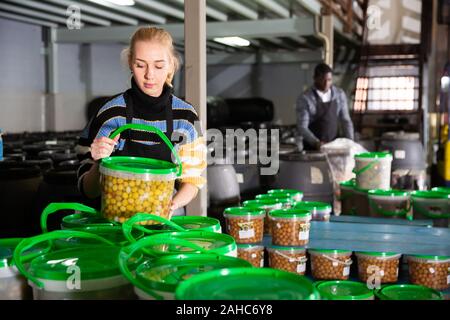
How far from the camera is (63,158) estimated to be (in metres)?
4.98

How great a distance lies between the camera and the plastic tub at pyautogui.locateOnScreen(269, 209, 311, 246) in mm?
2785

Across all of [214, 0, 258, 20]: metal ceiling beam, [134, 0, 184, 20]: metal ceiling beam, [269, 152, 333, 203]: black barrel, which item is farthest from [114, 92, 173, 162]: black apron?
[214, 0, 258, 20]: metal ceiling beam

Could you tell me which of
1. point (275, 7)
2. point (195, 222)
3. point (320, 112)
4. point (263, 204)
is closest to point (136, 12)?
point (275, 7)

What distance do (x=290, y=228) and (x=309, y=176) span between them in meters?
1.66

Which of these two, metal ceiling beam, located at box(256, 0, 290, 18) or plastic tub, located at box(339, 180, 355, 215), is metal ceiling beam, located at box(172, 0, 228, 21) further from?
plastic tub, located at box(339, 180, 355, 215)

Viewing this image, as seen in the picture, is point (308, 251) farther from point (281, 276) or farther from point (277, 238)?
point (281, 276)

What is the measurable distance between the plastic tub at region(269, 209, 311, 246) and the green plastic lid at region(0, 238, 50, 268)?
1.48m

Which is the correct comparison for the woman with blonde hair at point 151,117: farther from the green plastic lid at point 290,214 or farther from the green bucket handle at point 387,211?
the green bucket handle at point 387,211

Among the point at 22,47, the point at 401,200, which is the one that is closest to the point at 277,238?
the point at 401,200

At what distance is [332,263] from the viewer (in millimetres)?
2721

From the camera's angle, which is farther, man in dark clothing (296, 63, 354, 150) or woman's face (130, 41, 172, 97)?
man in dark clothing (296, 63, 354, 150)

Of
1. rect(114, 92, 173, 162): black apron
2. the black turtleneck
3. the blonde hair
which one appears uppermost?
the blonde hair

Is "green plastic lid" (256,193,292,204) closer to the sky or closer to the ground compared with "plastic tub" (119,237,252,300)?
closer to the ground

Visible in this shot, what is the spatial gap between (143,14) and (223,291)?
8.38 m
